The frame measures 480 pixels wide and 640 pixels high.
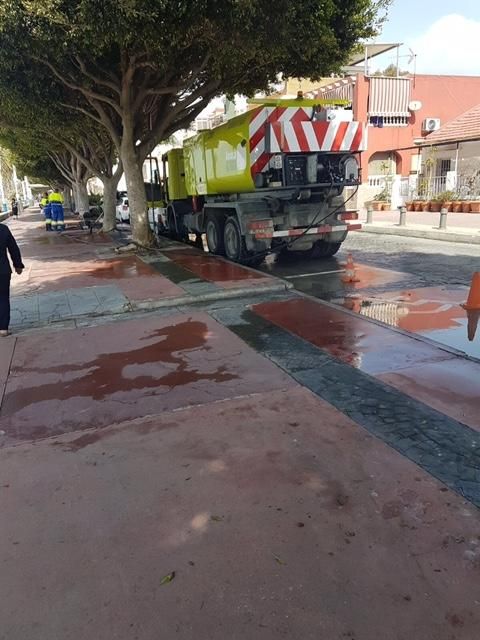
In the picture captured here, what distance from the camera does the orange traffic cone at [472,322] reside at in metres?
5.91

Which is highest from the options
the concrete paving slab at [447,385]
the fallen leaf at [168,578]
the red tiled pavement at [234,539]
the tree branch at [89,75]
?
the tree branch at [89,75]

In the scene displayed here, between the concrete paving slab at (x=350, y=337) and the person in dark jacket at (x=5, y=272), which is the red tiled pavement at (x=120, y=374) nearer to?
the person in dark jacket at (x=5, y=272)

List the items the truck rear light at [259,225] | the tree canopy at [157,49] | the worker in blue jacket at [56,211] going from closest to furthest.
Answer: the tree canopy at [157,49]
the truck rear light at [259,225]
the worker in blue jacket at [56,211]

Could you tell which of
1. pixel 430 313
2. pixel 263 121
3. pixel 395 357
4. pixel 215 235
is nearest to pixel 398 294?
pixel 430 313

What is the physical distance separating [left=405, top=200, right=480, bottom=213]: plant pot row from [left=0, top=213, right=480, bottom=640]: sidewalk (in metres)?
17.4

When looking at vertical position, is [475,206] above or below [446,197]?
below

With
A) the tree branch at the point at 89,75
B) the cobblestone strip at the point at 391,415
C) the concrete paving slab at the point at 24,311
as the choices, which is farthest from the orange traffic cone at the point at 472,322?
the tree branch at the point at 89,75

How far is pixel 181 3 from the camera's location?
27.1 ft

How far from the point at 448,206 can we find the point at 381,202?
14.4 feet

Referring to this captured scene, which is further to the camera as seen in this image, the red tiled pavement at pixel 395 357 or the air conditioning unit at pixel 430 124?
the air conditioning unit at pixel 430 124

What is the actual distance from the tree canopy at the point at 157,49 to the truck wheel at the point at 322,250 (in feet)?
13.5

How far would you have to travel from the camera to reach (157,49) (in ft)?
32.7

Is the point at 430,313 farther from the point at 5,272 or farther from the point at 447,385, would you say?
the point at 5,272

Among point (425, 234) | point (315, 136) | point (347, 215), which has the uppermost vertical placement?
point (315, 136)
